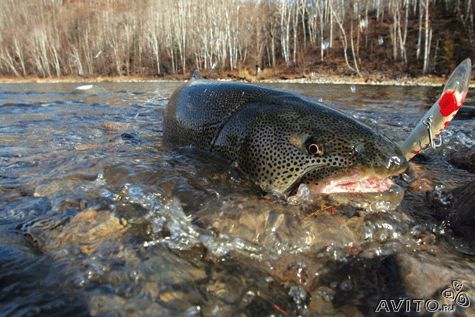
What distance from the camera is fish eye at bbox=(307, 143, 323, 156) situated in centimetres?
265

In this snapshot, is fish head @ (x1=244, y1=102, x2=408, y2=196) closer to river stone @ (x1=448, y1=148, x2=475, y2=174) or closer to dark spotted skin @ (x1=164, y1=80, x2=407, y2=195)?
dark spotted skin @ (x1=164, y1=80, x2=407, y2=195)

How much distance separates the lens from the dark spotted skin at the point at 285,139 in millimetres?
2594

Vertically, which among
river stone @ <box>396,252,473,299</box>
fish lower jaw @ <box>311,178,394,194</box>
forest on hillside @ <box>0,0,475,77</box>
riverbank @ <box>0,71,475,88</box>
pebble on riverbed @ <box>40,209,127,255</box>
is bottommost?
river stone @ <box>396,252,473,299</box>

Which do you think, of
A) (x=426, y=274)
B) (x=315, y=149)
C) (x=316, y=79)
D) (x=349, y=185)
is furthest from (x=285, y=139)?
(x=316, y=79)

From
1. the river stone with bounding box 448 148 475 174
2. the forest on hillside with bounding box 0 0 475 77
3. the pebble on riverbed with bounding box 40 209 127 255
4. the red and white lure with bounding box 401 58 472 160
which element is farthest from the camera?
the forest on hillside with bounding box 0 0 475 77

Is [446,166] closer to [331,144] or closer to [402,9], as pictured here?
[331,144]

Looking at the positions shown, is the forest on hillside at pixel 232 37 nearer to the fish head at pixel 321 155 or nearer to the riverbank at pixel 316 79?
the riverbank at pixel 316 79

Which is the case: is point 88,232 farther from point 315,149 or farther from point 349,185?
point 349,185

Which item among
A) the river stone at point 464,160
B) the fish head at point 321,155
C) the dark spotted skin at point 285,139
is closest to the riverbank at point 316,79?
the river stone at point 464,160

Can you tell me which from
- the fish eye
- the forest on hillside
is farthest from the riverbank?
the fish eye

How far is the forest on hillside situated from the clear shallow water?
3793cm

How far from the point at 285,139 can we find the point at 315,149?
267 mm

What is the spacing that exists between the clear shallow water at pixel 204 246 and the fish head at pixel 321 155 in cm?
15

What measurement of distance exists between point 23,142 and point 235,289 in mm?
5192
